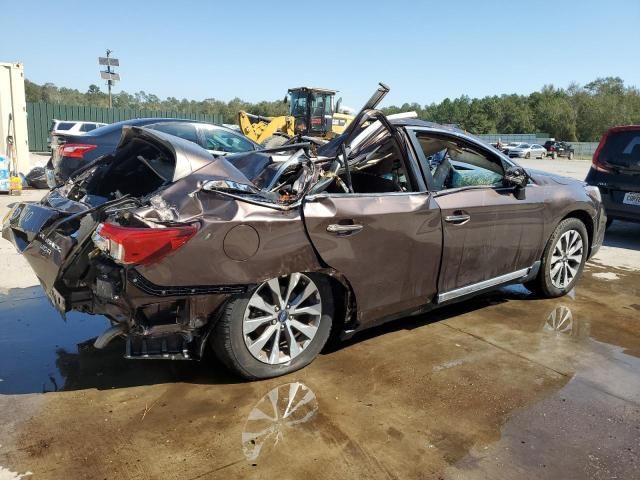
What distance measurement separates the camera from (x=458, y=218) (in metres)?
3.92

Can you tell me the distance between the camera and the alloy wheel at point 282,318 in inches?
124

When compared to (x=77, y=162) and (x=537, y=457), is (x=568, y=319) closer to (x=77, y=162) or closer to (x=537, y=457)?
(x=537, y=457)

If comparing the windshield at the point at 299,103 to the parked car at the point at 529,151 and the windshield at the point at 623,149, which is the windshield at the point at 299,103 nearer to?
the windshield at the point at 623,149

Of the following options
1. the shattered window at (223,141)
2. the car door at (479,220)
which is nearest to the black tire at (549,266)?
the car door at (479,220)

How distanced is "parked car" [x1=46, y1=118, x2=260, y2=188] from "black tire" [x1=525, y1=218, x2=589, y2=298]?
5011 mm

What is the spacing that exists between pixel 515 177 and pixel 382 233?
1.67 metres

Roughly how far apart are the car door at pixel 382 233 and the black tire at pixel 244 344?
0.67 feet

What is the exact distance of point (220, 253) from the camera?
284cm

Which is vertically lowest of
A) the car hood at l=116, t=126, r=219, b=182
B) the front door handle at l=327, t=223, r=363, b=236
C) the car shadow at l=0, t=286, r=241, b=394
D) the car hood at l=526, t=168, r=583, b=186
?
the car shadow at l=0, t=286, r=241, b=394

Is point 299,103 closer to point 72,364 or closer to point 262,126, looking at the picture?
point 262,126

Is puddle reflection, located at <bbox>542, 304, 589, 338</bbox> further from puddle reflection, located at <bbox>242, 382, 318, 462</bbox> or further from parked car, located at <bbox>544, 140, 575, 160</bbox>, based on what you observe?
parked car, located at <bbox>544, 140, 575, 160</bbox>

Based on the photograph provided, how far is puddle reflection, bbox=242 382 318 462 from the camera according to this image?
267 centimetres

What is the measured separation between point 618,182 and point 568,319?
4525 millimetres

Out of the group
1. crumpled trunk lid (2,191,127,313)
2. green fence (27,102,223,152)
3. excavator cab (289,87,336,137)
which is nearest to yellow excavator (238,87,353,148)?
excavator cab (289,87,336,137)
